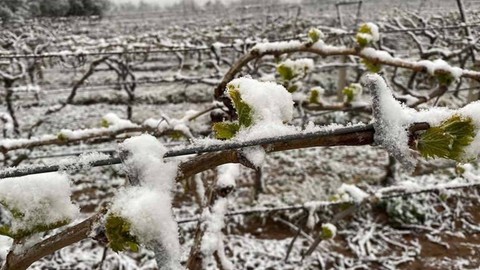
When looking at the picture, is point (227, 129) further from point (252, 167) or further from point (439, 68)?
point (439, 68)

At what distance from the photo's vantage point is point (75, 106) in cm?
1041

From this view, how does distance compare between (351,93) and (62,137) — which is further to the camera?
(351,93)

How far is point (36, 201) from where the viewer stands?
2.25 feet

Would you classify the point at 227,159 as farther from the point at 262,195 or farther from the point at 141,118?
the point at 141,118

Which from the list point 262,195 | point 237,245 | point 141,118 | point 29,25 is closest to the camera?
point 237,245

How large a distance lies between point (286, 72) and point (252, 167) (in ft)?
4.38

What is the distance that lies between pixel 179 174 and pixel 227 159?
85mm

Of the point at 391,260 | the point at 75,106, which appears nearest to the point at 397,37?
the point at 75,106

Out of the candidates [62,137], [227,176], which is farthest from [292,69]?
[62,137]

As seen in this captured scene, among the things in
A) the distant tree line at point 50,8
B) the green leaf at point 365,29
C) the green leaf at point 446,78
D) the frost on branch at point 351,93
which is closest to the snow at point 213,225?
the green leaf at point 365,29

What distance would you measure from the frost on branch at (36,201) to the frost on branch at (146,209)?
0.51 ft

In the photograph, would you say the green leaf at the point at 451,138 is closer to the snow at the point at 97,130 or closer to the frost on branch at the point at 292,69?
the frost on branch at the point at 292,69

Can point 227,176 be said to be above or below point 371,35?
below

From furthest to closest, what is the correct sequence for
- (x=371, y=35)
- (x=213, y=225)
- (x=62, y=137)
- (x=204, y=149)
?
1. (x=62, y=137)
2. (x=371, y=35)
3. (x=213, y=225)
4. (x=204, y=149)
